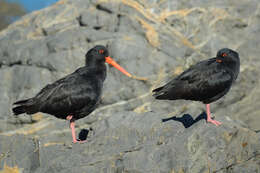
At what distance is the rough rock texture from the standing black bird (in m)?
0.66

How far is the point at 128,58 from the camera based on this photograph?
40.4 ft

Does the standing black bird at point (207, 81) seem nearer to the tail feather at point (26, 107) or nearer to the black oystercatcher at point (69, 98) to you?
the black oystercatcher at point (69, 98)

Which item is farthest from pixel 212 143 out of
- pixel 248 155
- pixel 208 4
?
pixel 208 4

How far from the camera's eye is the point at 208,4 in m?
15.1

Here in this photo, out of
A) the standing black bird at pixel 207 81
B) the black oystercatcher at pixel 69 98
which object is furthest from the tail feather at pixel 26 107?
the standing black bird at pixel 207 81

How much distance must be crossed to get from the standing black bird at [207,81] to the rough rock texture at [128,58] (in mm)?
659

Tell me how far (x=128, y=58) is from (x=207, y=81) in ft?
17.5

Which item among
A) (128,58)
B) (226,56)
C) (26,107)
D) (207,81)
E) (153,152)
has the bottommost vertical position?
(153,152)

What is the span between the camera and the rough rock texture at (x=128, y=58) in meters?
8.12

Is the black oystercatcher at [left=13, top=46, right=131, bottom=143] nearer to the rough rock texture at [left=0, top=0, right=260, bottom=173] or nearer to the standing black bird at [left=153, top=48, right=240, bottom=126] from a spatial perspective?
the rough rock texture at [left=0, top=0, right=260, bottom=173]

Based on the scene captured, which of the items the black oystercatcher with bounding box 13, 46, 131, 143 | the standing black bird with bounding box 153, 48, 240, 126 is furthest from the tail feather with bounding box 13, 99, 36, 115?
the standing black bird with bounding box 153, 48, 240, 126

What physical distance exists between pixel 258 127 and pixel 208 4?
18.5 ft

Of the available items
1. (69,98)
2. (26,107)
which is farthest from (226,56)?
(26,107)

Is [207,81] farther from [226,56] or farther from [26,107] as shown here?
[26,107]
